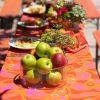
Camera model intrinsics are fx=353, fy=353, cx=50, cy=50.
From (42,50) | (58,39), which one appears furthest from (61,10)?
(42,50)

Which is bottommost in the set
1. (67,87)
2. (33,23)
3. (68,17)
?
(67,87)

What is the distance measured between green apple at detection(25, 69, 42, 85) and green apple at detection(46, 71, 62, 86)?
2.3 inches

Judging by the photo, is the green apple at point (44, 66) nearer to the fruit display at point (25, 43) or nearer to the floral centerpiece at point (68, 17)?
the fruit display at point (25, 43)

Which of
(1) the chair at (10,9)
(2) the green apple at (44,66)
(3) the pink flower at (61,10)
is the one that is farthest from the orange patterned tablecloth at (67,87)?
(1) the chair at (10,9)

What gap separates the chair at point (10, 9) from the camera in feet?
16.3

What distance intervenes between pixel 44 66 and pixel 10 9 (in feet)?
10.2

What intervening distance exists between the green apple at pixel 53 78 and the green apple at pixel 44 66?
0.04 m

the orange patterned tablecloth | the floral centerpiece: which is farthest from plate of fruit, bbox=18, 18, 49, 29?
the orange patterned tablecloth

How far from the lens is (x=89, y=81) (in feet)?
8.28

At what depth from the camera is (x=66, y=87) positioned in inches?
95.3

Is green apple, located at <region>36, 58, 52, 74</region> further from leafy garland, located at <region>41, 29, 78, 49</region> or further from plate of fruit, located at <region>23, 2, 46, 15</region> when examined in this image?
plate of fruit, located at <region>23, 2, 46, 15</region>

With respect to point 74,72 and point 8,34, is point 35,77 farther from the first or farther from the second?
point 8,34

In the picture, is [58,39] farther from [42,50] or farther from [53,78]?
[53,78]

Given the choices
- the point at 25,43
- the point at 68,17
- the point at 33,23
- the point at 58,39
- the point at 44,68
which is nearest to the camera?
the point at 44,68
